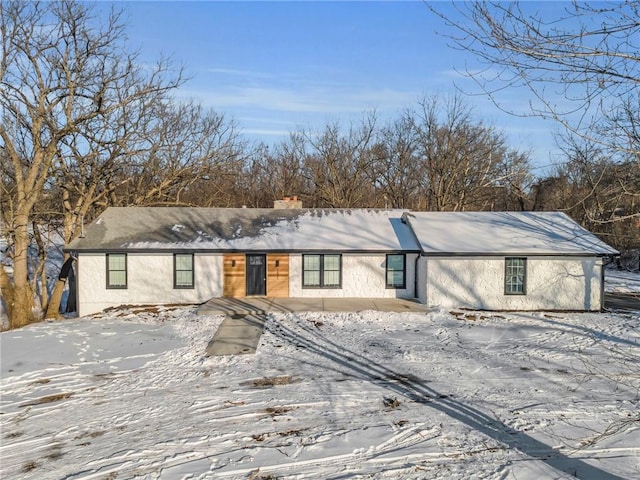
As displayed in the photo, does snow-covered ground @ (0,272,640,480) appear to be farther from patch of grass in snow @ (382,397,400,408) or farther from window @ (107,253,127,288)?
window @ (107,253,127,288)

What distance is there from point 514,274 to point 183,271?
12818 millimetres

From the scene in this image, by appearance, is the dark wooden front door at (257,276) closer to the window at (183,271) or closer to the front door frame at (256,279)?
the front door frame at (256,279)

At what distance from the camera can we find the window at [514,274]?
16.5m

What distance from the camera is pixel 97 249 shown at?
55.7 ft

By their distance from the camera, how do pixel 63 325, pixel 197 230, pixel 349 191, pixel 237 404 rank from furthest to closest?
pixel 349 191 → pixel 197 230 → pixel 63 325 → pixel 237 404

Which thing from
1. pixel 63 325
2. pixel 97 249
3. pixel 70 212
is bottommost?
pixel 63 325

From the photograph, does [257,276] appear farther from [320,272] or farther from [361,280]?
[361,280]

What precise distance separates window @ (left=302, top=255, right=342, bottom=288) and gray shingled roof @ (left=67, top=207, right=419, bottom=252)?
64cm

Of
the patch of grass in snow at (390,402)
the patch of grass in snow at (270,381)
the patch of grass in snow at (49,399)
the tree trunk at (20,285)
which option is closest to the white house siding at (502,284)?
the patch of grass in snow at (270,381)

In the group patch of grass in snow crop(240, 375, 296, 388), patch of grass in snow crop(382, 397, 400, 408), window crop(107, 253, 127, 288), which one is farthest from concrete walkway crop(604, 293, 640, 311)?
window crop(107, 253, 127, 288)

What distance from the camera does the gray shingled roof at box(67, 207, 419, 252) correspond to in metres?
17.3

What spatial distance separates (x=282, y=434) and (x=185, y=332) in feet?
24.8

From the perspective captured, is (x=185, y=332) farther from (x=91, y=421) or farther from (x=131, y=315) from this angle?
(x=91, y=421)

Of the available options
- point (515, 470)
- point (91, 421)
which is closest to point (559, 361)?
point (515, 470)
